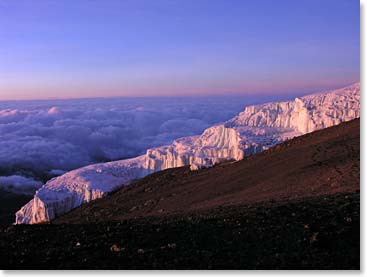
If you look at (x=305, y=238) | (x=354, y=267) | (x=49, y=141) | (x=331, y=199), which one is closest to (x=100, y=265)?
(x=305, y=238)

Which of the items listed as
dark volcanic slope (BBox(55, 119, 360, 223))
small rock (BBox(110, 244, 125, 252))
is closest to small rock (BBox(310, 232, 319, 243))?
small rock (BBox(110, 244, 125, 252))

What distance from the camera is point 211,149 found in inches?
1676

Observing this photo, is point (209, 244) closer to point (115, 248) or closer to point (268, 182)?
point (115, 248)

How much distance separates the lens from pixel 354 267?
6.28 m

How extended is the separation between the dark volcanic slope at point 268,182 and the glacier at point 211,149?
9.53 metres

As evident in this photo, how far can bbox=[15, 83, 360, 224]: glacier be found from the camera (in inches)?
1399

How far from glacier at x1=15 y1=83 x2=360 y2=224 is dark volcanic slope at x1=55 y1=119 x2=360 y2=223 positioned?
953cm

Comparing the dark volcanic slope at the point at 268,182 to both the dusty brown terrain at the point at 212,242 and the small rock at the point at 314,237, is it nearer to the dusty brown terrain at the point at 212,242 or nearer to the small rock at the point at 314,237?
the dusty brown terrain at the point at 212,242

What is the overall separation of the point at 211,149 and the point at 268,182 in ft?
86.8

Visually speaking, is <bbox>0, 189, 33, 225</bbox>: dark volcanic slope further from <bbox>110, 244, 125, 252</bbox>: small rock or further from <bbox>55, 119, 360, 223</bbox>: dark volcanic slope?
<bbox>110, 244, 125, 252</bbox>: small rock

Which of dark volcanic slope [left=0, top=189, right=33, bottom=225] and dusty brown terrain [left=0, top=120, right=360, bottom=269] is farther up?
dusty brown terrain [left=0, top=120, right=360, bottom=269]

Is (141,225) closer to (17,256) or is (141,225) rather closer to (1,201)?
(17,256)

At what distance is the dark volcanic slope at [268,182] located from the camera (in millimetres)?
13148

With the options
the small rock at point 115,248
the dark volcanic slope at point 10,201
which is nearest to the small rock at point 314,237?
the small rock at point 115,248
